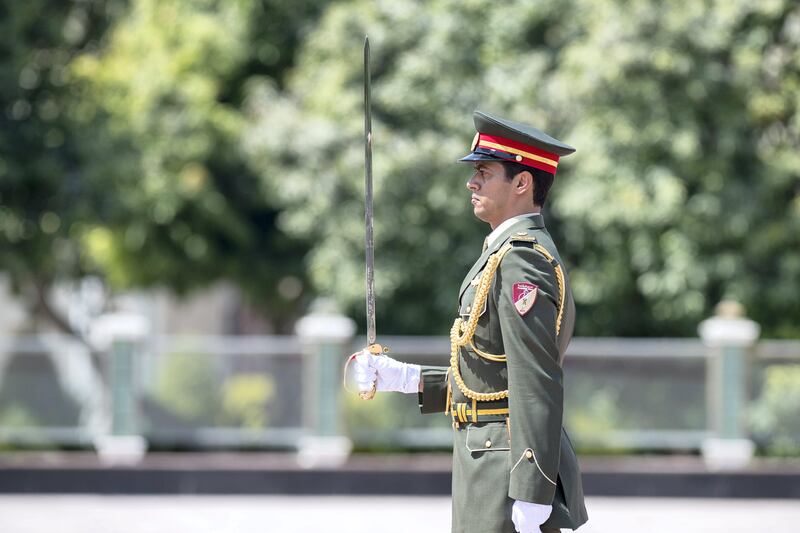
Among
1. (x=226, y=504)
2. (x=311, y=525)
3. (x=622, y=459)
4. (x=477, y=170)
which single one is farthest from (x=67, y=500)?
(x=477, y=170)

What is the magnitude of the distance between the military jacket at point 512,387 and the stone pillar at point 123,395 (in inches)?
361

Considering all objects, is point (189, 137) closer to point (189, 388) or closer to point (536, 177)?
point (189, 388)

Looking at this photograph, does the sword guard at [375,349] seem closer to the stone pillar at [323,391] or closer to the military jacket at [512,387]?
the military jacket at [512,387]

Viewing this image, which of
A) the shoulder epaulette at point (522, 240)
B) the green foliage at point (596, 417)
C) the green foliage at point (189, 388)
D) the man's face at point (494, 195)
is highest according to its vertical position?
the man's face at point (494, 195)

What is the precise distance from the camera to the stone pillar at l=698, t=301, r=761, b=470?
13.2 m

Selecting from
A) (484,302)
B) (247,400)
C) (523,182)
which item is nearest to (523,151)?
(523,182)

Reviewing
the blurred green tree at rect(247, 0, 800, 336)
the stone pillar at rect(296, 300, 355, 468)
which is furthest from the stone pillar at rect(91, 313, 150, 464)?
the blurred green tree at rect(247, 0, 800, 336)

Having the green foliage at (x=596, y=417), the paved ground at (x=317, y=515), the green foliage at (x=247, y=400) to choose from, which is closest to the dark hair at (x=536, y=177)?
the paved ground at (x=317, y=515)

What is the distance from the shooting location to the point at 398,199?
1620 cm

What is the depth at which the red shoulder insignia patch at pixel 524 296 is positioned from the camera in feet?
14.5

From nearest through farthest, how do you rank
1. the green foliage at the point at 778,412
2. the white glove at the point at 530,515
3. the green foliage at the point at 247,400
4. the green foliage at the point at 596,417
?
1. the white glove at the point at 530,515
2. the green foliage at the point at 778,412
3. the green foliage at the point at 596,417
4. the green foliage at the point at 247,400

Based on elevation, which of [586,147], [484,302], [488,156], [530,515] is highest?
[586,147]

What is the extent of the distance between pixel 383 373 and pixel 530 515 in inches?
30.0

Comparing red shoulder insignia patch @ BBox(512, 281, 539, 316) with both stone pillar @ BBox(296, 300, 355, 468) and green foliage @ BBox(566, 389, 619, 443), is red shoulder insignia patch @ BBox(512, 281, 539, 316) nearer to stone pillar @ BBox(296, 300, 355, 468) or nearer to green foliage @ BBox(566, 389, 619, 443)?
green foliage @ BBox(566, 389, 619, 443)
